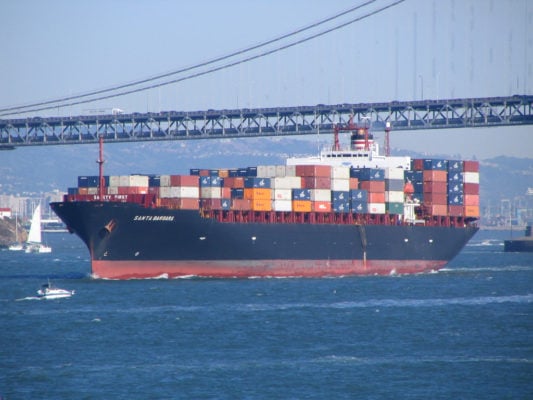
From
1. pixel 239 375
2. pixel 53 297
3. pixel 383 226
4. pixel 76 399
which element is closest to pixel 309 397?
pixel 239 375

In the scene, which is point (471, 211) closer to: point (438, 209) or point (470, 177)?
point (470, 177)

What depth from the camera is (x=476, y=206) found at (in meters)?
84.7

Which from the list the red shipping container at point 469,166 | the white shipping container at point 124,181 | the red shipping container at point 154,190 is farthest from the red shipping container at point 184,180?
the red shipping container at point 469,166

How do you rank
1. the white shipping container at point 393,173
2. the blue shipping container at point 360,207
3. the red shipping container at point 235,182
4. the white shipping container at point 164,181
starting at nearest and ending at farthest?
the white shipping container at point 164,181, the red shipping container at point 235,182, the blue shipping container at point 360,207, the white shipping container at point 393,173

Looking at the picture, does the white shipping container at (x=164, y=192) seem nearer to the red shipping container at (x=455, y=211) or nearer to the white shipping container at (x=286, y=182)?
the white shipping container at (x=286, y=182)

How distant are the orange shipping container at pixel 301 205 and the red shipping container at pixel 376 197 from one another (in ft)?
18.5

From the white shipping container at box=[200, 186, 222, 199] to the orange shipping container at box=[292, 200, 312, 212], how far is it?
17.4ft

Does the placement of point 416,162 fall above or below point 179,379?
above

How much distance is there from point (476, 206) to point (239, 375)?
50.5m

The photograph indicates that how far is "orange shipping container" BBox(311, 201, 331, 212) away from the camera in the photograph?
7312 cm

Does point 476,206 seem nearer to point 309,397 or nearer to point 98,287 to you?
point 98,287

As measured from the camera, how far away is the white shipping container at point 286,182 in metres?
71.9

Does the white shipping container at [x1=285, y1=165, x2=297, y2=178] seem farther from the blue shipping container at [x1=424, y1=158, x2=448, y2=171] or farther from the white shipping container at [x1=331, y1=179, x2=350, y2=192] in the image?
the blue shipping container at [x1=424, y1=158, x2=448, y2=171]

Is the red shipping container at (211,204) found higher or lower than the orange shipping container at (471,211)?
higher
